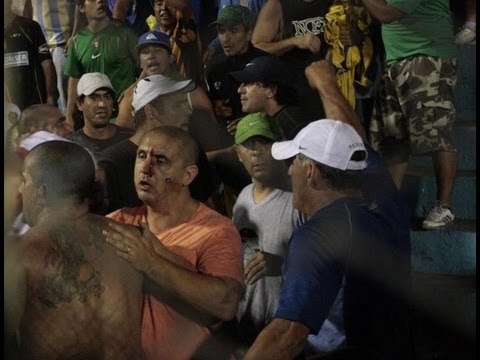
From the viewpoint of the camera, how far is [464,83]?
4.88 meters

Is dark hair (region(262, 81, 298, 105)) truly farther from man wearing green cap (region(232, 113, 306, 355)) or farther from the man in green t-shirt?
the man in green t-shirt

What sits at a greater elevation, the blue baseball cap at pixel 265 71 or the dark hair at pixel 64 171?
the blue baseball cap at pixel 265 71

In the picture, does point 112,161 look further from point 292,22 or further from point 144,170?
point 292,22

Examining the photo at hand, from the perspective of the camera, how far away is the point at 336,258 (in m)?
4.74

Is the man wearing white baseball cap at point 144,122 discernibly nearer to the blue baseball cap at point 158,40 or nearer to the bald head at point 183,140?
the bald head at point 183,140

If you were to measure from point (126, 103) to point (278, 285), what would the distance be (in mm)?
1047

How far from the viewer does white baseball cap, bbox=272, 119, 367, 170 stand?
4.75 meters

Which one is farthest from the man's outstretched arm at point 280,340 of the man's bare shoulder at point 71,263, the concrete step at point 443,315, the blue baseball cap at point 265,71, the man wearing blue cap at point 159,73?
the blue baseball cap at point 265,71

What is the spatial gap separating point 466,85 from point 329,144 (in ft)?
2.17

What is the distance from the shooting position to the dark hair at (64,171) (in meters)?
4.93

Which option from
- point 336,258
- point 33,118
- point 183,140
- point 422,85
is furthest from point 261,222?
point 33,118

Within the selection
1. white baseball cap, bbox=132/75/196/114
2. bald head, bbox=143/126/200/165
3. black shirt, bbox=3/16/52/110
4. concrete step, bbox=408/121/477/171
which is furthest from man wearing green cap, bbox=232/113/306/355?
black shirt, bbox=3/16/52/110

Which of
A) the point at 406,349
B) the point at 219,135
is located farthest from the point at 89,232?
the point at 406,349

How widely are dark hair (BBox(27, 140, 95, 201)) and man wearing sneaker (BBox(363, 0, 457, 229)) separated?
4.10 ft
